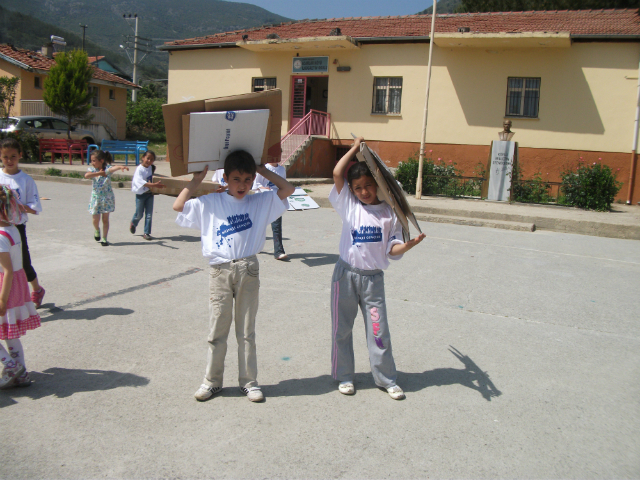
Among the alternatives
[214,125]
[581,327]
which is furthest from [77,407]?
[581,327]

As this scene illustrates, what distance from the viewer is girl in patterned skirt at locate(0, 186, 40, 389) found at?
339 centimetres

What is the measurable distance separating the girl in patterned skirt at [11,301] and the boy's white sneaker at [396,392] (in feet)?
8.07

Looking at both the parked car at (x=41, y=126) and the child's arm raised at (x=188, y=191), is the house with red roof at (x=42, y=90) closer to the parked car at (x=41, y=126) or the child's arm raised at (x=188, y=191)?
the parked car at (x=41, y=126)

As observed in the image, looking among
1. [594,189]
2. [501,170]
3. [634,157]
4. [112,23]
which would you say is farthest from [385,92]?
[112,23]

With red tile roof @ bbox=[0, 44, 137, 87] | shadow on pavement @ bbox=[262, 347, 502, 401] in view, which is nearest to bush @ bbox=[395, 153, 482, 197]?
shadow on pavement @ bbox=[262, 347, 502, 401]

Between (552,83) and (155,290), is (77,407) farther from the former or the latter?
(552,83)

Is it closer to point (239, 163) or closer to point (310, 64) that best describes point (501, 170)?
point (310, 64)

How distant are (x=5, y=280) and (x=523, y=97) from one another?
18.9 m

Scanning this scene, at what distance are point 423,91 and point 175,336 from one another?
17.5m

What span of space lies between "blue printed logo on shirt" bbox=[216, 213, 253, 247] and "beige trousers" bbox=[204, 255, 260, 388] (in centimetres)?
18

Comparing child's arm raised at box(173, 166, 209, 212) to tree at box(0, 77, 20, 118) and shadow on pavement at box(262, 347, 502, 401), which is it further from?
tree at box(0, 77, 20, 118)

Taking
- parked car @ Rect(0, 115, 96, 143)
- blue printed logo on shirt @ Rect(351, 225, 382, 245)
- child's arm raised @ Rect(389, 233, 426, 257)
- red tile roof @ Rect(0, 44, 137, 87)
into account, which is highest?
red tile roof @ Rect(0, 44, 137, 87)

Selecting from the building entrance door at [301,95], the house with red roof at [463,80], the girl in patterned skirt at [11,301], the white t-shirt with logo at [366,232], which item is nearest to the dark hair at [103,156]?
the girl in patterned skirt at [11,301]

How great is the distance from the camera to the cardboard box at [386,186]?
3.19 metres
